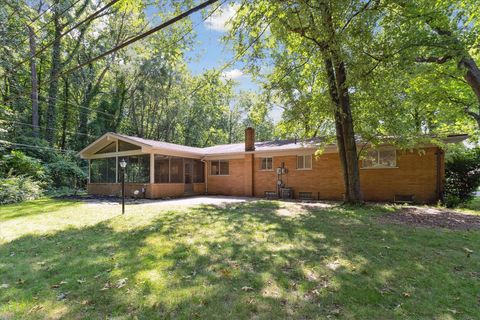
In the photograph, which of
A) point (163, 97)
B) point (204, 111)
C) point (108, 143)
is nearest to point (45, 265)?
point (108, 143)

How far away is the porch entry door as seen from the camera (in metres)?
17.2

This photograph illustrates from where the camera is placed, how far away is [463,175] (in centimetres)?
1263

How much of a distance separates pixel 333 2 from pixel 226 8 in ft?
9.78

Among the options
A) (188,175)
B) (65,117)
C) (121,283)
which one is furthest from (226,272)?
(65,117)

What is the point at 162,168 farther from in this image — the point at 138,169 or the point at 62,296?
the point at 62,296

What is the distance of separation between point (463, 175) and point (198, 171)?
1446 cm

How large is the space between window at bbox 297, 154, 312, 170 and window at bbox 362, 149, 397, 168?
2703mm

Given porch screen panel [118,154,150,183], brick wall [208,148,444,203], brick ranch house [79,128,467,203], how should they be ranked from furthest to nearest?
1. porch screen panel [118,154,150,183]
2. brick ranch house [79,128,467,203]
3. brick wall [208,148,444,203]

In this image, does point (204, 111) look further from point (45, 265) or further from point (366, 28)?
point (45, 265)

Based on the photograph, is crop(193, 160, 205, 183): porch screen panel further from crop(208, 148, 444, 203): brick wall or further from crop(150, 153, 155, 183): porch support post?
crop(150, 153, 155, 183): porch support post

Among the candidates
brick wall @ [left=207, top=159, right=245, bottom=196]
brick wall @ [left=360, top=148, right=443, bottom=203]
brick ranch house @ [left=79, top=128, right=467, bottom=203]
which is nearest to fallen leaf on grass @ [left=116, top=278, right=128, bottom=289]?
brick ranch house @ [left=79, top=128, right=467, bottom=203]

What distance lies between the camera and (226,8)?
7.84m

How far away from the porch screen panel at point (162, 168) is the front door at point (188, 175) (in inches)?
53.2

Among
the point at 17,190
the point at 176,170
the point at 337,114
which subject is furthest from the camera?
the point at 176,170
